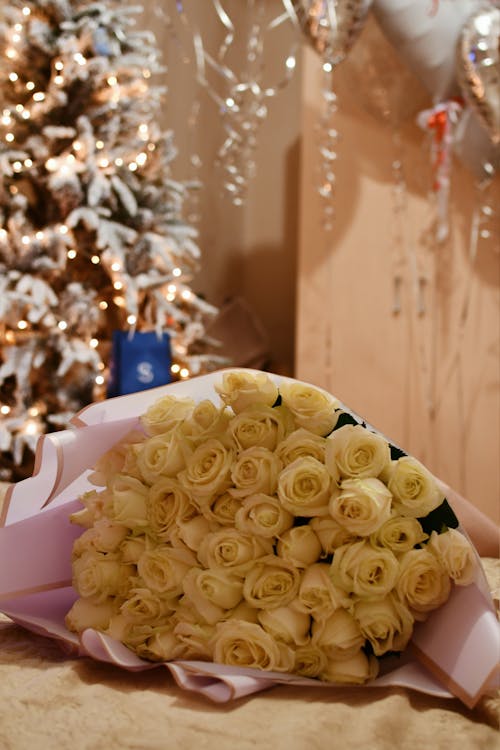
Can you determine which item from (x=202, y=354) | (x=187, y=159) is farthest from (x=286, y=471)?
(x=187, y=159)

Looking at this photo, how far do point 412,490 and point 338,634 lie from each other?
14cm

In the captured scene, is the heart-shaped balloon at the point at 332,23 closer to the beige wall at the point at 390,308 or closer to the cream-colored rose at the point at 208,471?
the beige wall at the point at 390,308

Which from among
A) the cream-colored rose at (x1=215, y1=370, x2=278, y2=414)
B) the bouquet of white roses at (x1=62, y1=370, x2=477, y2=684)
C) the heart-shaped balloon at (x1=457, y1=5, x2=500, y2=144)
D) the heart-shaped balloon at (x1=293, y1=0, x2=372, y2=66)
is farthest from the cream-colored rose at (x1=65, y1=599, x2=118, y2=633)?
the heart-shaped balloon at (x1=293, y1=0, x2=372, y2=66)

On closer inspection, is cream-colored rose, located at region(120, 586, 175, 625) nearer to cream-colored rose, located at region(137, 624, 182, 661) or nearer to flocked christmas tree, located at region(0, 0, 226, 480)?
cream-colored rose, located at region(137, 624, 182, 661)

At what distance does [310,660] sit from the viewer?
0.71 metres

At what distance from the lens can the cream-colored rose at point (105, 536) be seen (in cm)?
77

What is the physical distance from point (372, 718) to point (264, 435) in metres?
0.25

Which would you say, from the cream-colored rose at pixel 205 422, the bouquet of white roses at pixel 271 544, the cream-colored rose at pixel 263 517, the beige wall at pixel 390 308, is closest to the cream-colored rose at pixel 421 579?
the bouquet of white roses at pixel 271 544

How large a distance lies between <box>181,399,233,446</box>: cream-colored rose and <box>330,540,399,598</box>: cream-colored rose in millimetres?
165

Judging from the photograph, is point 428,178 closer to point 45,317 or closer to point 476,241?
point 476,241

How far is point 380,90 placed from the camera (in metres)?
2.61

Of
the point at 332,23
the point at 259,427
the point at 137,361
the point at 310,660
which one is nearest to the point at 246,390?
the point at 259,427

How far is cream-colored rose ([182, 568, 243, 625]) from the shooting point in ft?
2.30

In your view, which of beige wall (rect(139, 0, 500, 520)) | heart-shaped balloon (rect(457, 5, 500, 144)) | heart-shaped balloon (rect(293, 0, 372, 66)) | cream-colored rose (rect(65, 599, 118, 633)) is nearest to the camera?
cream-colored rose (rect(65, 599, 118, 633))
